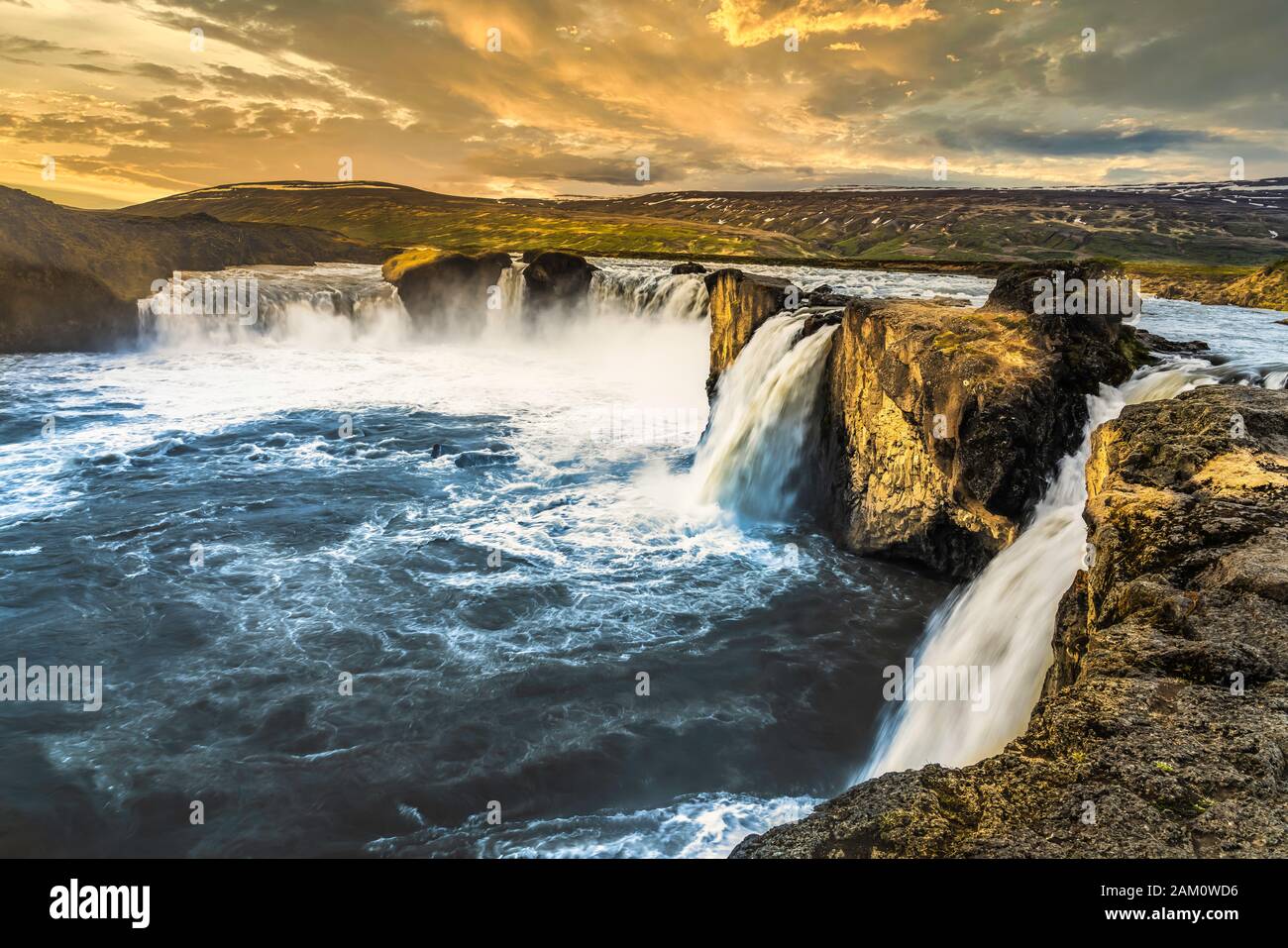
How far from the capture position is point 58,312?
47812mm

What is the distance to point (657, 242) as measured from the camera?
454 feet

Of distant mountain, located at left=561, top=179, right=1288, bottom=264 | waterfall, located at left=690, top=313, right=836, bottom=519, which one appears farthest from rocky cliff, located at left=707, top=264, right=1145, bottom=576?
distant mountain, located at left=561, top=179, right=1288, bottom=264

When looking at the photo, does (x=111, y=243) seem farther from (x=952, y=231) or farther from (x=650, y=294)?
(x=952, y=231)

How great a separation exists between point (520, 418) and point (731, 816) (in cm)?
2792

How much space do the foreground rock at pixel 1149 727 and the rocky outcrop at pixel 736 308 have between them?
19266 mm

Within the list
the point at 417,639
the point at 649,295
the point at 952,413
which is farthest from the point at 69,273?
the point at 952,413

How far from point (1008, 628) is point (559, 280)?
5192cm

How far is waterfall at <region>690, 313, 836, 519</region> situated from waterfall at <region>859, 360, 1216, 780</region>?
7028 millimetres

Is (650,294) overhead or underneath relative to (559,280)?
underneath

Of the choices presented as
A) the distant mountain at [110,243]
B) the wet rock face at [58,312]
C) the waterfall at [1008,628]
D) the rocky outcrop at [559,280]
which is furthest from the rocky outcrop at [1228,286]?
the distant mountain at [110,243]

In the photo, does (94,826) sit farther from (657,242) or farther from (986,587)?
(657,242)

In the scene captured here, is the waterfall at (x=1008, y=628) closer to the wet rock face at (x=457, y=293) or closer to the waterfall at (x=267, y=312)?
the wet rock face at (x=457, y=293)

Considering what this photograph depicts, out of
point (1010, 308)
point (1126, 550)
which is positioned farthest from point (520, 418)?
point (1126, 550)

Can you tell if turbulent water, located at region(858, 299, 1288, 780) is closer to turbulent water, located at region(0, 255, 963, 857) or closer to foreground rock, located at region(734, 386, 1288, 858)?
turbulent water, located at region(0, 255, 963, 857)
